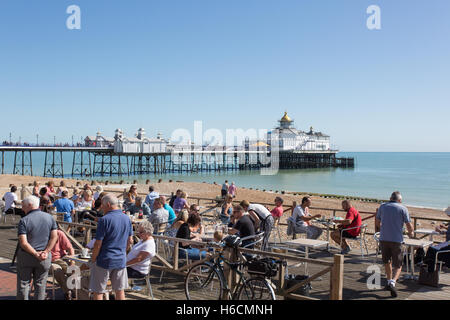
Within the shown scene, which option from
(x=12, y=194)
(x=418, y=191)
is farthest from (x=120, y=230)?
(x=418, y=191)

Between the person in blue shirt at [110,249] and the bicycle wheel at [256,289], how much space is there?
5.10ft

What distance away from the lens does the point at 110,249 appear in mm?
4785

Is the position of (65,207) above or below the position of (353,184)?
above

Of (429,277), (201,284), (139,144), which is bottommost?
(429,277)

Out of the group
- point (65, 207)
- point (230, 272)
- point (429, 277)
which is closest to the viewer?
point (230, 272)

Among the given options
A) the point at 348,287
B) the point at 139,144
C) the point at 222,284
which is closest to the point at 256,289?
the point at 222,284

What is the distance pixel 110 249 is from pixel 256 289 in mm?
1918

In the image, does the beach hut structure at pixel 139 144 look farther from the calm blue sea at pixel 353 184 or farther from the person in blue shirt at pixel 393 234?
the person in blue shirt at pixel 393 234

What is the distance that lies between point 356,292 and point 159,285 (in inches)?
130

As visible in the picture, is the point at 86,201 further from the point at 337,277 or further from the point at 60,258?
the point at 337,277

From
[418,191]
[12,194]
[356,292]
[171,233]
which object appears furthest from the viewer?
[418,191]

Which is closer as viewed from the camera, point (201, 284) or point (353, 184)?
point (201, 284)
